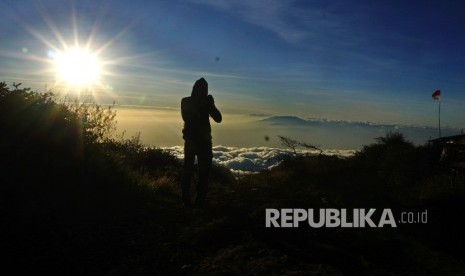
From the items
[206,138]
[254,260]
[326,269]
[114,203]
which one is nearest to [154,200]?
[114,203]

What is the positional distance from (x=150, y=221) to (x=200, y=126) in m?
1.95

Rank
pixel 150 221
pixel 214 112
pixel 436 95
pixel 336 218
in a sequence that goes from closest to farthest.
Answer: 1. pixel 336 218
2. pixel 150 221
3. pixel 214 112
4. pixel 436 95

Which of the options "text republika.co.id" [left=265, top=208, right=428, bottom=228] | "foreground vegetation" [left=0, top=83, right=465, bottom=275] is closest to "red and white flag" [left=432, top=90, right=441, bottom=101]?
"foreground vegetation" [left=0, top=83, right=465, bottom=275]

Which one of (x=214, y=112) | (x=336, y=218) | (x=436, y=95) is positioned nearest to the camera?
(x=336, y=218)

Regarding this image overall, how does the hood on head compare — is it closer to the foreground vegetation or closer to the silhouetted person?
the silhouetted person

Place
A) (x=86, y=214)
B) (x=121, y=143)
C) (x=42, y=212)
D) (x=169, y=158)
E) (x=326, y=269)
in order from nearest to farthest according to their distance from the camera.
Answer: (x=326, y=269) → (x=42, y=212) → (x=86, y=214) → (x=121, y=143) → (x=169, y=158)

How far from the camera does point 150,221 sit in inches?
256

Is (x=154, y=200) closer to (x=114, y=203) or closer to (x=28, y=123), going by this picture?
(x=114, y=203)

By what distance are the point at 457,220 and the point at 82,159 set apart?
6624 millimetres

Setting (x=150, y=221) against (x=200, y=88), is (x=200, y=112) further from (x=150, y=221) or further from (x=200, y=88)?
(x=150, y=221)

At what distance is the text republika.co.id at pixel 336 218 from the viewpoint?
5574 millimetres

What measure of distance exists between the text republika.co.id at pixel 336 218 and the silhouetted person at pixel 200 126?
6.16ft

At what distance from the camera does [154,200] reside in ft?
26.2

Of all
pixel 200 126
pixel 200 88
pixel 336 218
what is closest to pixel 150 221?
pixel 200 126
